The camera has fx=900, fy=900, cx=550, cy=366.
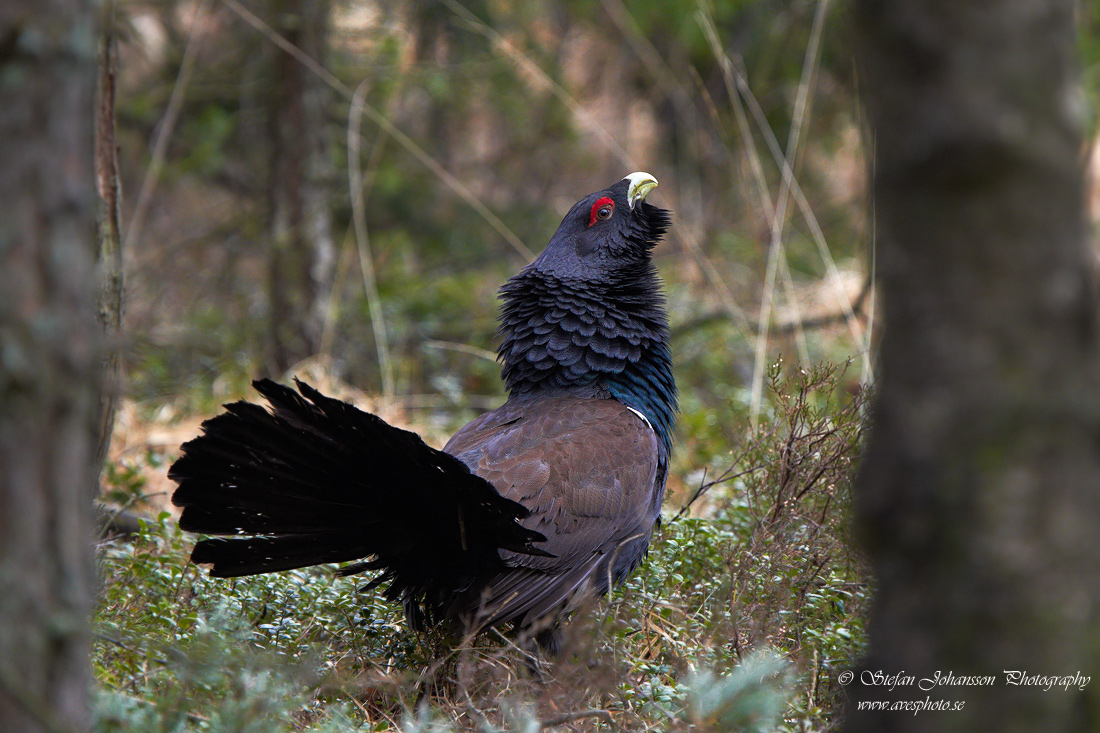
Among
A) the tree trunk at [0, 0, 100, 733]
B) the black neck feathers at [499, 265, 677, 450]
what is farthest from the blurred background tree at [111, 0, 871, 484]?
the tree trunk at [0, 0, 100, 733]

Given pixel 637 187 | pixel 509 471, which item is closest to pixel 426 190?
pixel 637 187

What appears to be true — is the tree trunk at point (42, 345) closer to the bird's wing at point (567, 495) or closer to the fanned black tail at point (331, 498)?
the fanned black tail at point (331, 498)

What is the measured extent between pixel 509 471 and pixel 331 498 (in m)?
0.61

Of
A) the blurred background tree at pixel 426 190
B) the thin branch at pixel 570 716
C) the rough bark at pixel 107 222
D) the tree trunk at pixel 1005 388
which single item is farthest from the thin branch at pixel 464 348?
the tree trunk at pixel 1005 388

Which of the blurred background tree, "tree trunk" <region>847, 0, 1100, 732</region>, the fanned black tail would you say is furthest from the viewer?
the blurred background tree

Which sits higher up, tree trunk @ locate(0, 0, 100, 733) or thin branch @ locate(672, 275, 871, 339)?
thin branch @ locate(672, 275, 871, 339)

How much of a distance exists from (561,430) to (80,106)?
2079 mm

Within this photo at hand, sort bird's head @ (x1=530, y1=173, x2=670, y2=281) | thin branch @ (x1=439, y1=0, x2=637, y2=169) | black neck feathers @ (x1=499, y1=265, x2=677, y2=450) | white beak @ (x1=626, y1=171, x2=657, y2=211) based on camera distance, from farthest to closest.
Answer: thin branch @ (x1=439, y1=0, x2=637, y2=169), white beak @ (x1=626, y1=171, x2=657, y2=211), bird's head @ (x1=530, y1=173, x2=670, y2=281), black neck feathers @ (x1=499, y1=265, x2=677, y2=450)

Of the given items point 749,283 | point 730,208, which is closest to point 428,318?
point 749,283

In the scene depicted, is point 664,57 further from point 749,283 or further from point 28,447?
point 28,447

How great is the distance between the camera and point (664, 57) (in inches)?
370

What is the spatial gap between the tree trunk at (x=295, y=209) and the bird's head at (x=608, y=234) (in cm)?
303

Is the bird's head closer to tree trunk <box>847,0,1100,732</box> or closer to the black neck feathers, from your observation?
the black neck feathers

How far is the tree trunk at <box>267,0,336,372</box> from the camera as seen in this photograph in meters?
6.47
